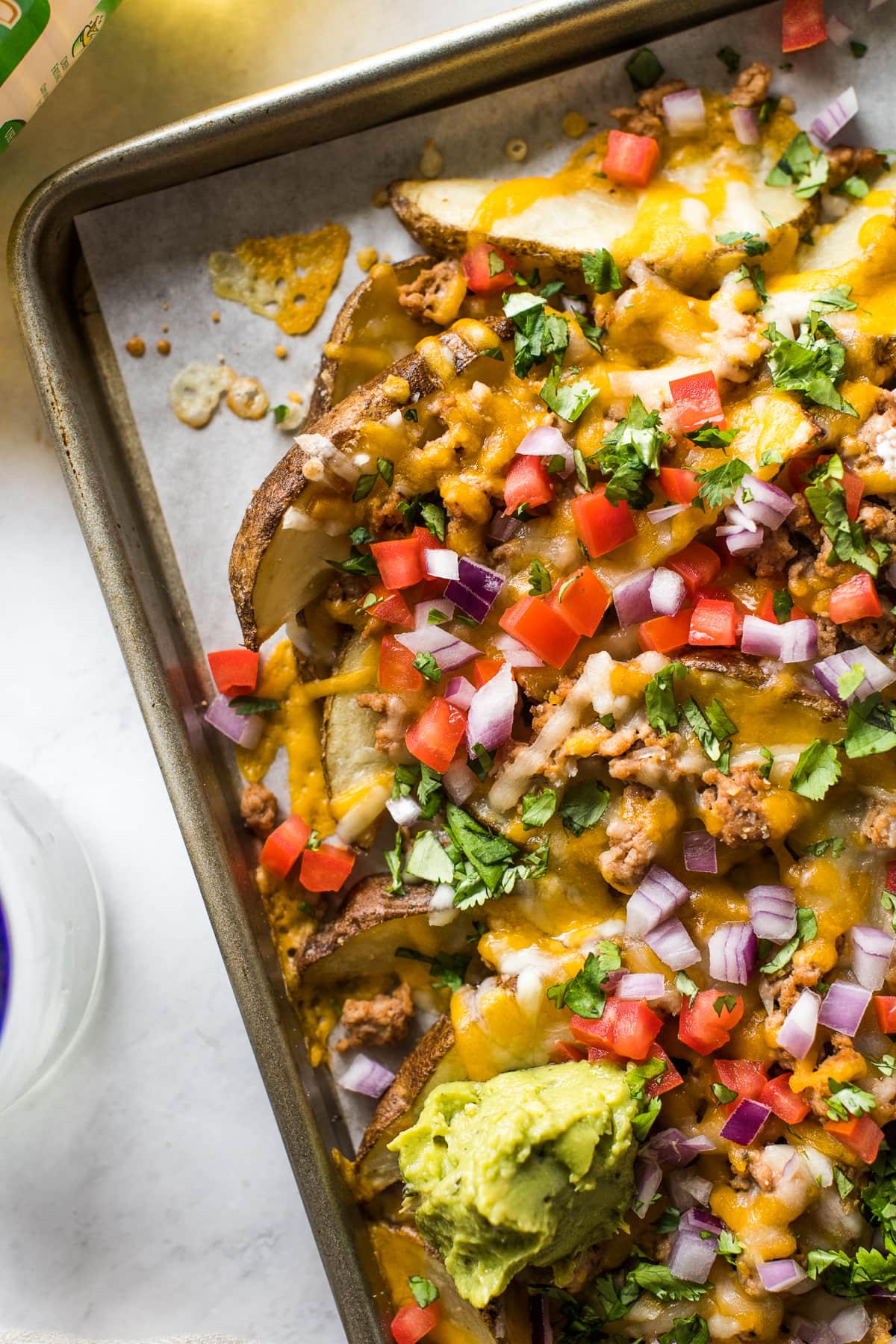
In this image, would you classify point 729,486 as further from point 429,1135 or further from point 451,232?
point 429,1135

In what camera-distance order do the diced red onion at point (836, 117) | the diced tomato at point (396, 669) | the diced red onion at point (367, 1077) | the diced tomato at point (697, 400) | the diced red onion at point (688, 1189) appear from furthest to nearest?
the diced red onion at point (367, 1077)
the diced red onion at point (836, 117)
the diced tomato at point (396, 669)
the diced red onion at point (688, 1189)
the diced tomato at point (697, 400)

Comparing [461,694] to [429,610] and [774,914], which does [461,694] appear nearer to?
[429,610]

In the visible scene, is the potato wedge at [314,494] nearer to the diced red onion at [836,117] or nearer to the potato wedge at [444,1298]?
the diced red onion at [836,117]

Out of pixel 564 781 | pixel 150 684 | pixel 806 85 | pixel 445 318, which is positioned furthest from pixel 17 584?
pixel 806 85

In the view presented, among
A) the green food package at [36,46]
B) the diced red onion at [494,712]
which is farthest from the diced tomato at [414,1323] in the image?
the green food package at [36,46]

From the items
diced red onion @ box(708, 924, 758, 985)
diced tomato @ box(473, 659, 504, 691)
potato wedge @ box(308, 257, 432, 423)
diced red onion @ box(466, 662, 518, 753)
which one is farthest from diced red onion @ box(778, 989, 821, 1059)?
potato wedge @ box(308, 257, 432, 423)

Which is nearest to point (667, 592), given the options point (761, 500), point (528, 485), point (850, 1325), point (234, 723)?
point (761, 500)
